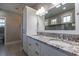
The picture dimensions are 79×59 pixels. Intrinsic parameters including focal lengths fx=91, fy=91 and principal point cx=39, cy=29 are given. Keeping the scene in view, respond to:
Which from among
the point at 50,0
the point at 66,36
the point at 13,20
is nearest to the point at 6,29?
the point at 13,20

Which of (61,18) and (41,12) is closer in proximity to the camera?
(61,18)

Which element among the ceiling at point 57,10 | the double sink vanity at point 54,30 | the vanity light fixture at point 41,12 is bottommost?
the double sink vanity at point 54,30

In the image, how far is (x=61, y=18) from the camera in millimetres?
1824

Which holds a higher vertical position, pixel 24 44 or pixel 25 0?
pixel 25 0

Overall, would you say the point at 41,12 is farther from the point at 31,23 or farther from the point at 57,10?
the point at 57,10

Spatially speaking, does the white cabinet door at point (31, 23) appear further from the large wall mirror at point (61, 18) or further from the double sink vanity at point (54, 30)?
the large wall mirror at point (61, 18)

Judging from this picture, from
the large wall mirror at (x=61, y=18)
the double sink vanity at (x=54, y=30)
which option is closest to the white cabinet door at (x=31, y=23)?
the double sink vanity at (x=54, y=30)

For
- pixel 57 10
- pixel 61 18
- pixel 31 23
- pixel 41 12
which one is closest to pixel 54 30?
pixel 61 18

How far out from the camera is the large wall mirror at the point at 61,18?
156cm

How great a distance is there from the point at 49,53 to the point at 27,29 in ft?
4.98

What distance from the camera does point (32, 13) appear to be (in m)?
2.60

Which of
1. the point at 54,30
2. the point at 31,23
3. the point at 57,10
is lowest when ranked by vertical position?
the point at 54,30

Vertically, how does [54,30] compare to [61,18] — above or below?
below

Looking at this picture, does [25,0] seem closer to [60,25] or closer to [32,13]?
[60,25]
